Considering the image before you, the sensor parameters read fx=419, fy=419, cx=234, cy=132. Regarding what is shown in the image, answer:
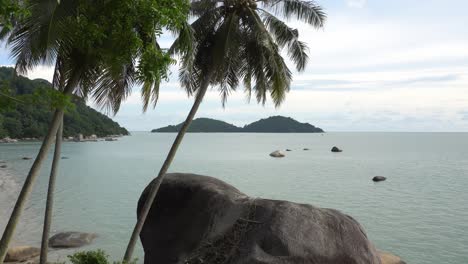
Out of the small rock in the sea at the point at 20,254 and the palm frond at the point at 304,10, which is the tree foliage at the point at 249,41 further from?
the small rock in the sea at the point at 20,254

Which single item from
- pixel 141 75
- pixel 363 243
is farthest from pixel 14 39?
pixel 363 243

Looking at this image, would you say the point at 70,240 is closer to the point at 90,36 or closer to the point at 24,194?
the point at 24,194

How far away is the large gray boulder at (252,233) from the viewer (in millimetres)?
11336

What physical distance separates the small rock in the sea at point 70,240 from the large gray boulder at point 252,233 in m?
9.77

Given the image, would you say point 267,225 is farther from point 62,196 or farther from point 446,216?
point 62,196

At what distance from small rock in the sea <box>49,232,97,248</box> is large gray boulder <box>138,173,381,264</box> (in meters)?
9.77

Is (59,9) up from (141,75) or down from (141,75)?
up

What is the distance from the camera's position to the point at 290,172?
207 ft

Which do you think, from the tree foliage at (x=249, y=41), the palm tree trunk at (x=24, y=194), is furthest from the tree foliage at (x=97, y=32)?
the tree foliage at (x=249, y=41)

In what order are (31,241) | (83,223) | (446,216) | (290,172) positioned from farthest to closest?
(290,172)
(446,216)
(83,223)
(31,241)

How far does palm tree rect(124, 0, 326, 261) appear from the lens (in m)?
13.7

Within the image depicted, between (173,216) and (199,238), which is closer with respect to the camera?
(199,238)

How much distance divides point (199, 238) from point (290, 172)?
168ft

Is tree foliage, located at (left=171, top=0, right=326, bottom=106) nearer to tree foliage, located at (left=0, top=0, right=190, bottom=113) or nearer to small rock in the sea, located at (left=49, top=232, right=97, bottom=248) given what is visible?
tree foliage, located at (left=0, top=0, right=190, bottom=113)
